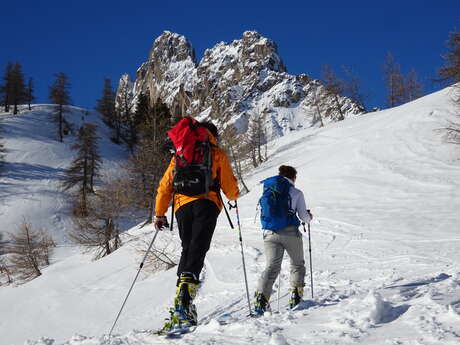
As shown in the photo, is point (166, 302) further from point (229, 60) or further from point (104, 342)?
Result: point (229, 60)

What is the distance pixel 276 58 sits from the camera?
5822 inches

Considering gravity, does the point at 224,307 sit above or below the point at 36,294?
above

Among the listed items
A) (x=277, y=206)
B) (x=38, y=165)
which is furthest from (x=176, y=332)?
(x=38, y=165)

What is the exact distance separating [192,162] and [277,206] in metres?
1.56

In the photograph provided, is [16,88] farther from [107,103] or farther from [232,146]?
[232,146]

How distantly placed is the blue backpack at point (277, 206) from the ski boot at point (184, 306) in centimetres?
156

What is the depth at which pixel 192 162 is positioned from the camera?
4215mm

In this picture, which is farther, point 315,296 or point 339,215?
point 339,215

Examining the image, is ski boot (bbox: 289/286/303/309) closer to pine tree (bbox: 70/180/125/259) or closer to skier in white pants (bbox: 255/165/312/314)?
skier in white pants (bbox: 255/165/312/314)

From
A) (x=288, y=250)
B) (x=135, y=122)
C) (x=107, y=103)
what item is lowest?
(x=288, y=250)

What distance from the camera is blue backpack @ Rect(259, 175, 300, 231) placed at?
5066mm

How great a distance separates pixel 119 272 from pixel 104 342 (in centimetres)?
1182

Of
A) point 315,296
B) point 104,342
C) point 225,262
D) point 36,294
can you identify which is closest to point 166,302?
point 225,262

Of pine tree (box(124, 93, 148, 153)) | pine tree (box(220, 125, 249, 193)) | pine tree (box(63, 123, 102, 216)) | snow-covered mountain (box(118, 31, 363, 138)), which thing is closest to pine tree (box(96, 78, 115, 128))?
pine tree (box(124, 93, 148, 153))
